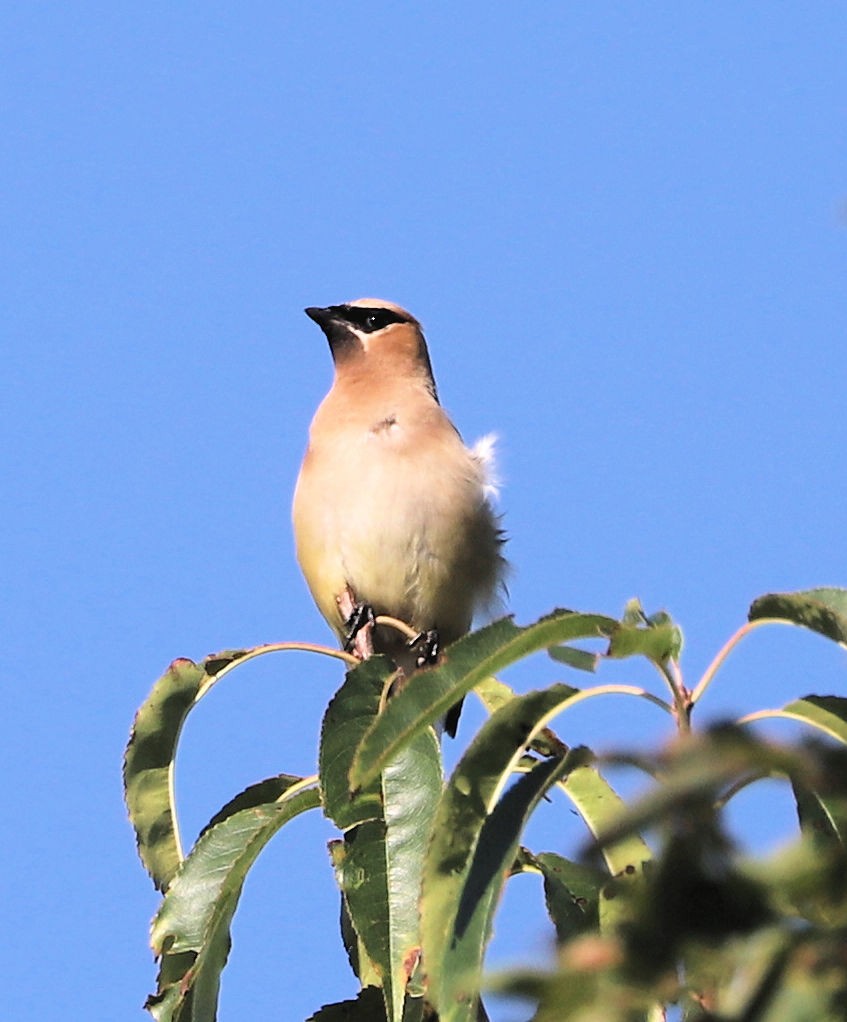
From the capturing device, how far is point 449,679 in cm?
212

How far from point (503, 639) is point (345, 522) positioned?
3.33 metres

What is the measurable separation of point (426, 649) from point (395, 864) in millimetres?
2569

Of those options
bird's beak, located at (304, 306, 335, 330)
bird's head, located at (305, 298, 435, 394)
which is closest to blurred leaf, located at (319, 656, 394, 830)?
bird's head, located at (305, 298, 435, 394)

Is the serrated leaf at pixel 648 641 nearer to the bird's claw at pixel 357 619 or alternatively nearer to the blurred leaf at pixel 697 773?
the blurred leaf at pixel 697 773

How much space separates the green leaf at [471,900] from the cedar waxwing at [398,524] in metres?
3.11

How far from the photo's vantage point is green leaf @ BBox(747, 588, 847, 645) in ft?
7.12

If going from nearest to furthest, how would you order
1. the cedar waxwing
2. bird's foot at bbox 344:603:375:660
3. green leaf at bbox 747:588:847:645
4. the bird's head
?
green leaf at bbox 747:588:847:645, bird's foot at bbox 344:603:375:660, the cedar waxwing, the bird's head

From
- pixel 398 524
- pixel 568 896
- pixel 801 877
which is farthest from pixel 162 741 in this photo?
pixel 801 877

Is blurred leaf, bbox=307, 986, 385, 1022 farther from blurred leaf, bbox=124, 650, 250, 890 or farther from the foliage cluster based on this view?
blurred leaf, bbox=124, 650, 250, 890

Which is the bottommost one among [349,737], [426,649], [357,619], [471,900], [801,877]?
[801,877]

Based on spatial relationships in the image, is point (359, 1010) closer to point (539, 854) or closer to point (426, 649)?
point (539, 854)

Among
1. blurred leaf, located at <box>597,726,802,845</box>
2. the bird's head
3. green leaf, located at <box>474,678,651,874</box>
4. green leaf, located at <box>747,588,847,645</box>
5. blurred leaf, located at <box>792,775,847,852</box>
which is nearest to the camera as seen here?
blurred leaf, located at <box>597,726,802,845</box>

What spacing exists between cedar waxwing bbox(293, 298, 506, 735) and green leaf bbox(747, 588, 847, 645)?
303 centimetres

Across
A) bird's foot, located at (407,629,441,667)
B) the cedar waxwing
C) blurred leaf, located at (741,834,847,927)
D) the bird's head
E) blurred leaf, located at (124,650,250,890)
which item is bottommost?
blurred leaf, located at (741,834,847,927)
